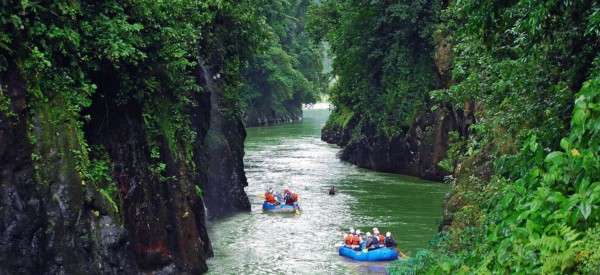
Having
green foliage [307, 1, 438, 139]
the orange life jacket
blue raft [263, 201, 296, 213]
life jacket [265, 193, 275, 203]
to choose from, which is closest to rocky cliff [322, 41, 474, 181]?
green foliage [307, 1, 438, 139]

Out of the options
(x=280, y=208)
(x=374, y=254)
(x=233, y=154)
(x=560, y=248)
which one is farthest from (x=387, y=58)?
(x=560, y=248)

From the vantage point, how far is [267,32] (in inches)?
1041

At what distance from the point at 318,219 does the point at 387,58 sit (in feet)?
42.4

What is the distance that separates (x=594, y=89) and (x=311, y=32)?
116ft

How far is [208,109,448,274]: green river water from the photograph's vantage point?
19.2 meters

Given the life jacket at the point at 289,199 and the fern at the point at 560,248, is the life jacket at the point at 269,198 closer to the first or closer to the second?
the life jacket at the point at 289,199

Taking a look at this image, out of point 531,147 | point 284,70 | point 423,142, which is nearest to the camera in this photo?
point 531,147

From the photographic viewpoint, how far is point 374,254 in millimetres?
19734

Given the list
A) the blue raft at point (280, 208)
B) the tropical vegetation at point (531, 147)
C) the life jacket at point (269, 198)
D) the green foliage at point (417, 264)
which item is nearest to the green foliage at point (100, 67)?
the green foliage at point (417, 264)

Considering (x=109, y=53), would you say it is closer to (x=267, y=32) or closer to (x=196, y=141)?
(x=196, y=141)

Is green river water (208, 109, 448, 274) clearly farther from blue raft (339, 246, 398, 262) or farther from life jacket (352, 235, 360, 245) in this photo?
life jacket (352, 235, 360, 245)

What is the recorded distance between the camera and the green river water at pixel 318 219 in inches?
755

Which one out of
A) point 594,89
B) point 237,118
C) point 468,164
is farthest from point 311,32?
point 594,89

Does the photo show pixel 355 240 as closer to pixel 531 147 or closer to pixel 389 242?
pixel 389 242
